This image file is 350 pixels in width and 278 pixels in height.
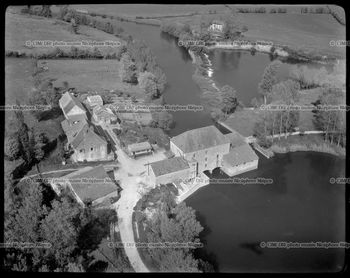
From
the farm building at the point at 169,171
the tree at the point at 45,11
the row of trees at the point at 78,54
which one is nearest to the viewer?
the farm building at the point at 169,171

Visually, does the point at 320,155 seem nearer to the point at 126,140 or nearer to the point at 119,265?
the point at 126,140

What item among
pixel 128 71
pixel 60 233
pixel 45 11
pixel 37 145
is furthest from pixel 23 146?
pixel 45 11

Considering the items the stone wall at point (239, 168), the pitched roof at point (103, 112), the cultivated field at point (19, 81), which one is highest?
the cultivated field at point (19, 81)

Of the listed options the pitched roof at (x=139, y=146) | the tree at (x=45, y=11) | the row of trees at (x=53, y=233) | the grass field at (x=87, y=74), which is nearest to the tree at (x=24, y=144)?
the row of trees at (x=53, y=233)

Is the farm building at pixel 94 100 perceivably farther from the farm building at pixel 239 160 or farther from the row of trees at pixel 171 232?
the row of trees at pixel 171 232

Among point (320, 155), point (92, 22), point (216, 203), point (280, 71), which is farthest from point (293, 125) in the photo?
point (92, 22)

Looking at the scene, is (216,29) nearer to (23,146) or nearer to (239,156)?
(239,156)

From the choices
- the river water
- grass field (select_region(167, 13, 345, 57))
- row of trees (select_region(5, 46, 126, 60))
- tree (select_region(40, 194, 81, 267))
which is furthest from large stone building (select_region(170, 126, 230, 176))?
row of trees (select_region(5, 46, 126, 60))

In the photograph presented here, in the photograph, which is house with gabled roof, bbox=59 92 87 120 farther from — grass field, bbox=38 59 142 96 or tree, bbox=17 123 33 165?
tree, bbox=17 123 33 165
